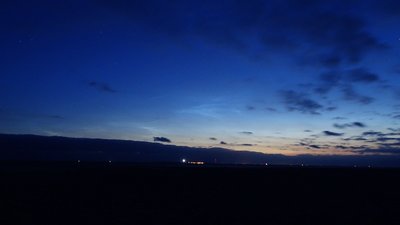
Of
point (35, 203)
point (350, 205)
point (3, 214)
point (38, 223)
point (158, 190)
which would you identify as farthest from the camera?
point (158, 190)

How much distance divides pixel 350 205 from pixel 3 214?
102 feet

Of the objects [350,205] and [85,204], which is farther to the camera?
[350,205]

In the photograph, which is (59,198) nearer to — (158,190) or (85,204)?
(85,204)

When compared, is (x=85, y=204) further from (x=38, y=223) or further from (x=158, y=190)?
(x=158, y=190)

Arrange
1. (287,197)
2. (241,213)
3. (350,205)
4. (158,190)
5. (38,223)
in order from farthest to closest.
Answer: (158,190), (287,197), (350,205), (241,213), (38,223)

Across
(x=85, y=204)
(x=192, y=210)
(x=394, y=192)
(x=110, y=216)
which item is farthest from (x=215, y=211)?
(x=394, y=192)

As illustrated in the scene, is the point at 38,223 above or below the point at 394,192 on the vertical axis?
below

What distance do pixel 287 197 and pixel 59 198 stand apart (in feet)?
81.2

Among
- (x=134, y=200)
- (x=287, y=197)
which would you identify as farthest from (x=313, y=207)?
(x=134, y=200)

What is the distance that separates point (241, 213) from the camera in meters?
32.0

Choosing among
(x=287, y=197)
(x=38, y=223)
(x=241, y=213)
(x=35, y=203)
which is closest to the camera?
(x=38, y=223)

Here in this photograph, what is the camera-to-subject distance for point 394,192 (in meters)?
50.6

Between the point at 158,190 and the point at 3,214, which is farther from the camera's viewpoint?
the point at 158,190

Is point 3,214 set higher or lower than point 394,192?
lower
